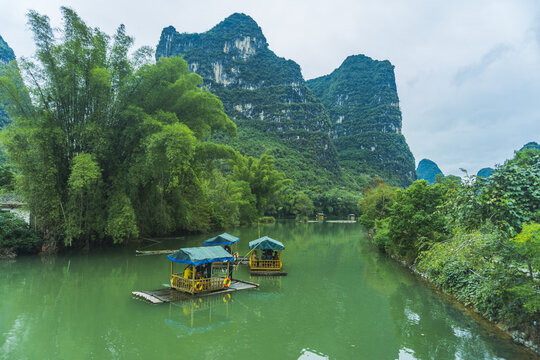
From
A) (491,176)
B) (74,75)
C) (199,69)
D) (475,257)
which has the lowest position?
(475,257)

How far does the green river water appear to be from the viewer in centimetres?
630

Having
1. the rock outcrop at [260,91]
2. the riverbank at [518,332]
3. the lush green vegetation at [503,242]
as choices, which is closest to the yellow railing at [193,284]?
the lush green vegetation at [503,242]

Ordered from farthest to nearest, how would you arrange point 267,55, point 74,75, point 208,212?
point 267,55, point 208,212, point 74,75

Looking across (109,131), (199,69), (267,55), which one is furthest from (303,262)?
(267,55)

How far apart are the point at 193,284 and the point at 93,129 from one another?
10.4 metres

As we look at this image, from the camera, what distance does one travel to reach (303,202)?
56.2 meters

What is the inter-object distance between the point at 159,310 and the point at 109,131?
36.9 feet

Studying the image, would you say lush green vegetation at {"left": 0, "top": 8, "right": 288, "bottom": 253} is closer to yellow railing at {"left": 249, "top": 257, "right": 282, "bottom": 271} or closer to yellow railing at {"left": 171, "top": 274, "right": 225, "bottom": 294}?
yellow railing at {"left": 249, "top": 257, "right": 282, "bottom": 271}

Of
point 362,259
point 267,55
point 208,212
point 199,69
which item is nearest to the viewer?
point 362,259

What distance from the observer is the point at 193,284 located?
934 centimetres

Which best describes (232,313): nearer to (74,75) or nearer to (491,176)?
(491,176)

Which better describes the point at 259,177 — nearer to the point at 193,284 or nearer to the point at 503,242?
the point at 193,284

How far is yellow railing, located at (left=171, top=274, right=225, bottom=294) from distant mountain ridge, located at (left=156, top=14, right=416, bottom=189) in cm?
6600

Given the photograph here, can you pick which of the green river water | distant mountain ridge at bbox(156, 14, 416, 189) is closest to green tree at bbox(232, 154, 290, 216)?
the green river water
